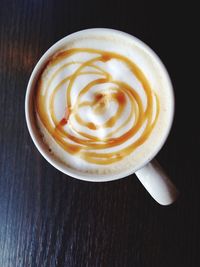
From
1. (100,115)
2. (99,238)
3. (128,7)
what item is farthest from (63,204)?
(128,7)

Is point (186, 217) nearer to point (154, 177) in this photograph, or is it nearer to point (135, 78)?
point (154, 177)

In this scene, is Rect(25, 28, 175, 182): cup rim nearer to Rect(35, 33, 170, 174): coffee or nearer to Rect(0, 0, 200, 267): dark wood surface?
Rect(35, 33, 170, 174): coffee

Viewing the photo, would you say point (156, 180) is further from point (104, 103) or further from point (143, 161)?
point (104, 103)

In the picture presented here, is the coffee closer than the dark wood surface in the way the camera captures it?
Yes

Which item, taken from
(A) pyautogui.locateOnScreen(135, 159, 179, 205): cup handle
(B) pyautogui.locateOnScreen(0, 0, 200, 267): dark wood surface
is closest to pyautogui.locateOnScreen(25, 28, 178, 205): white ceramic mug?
(A) pyautogui.locateOnScreen(135, 159, 179, 205): cup handle

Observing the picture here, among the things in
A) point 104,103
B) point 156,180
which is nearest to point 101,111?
point 104,103
